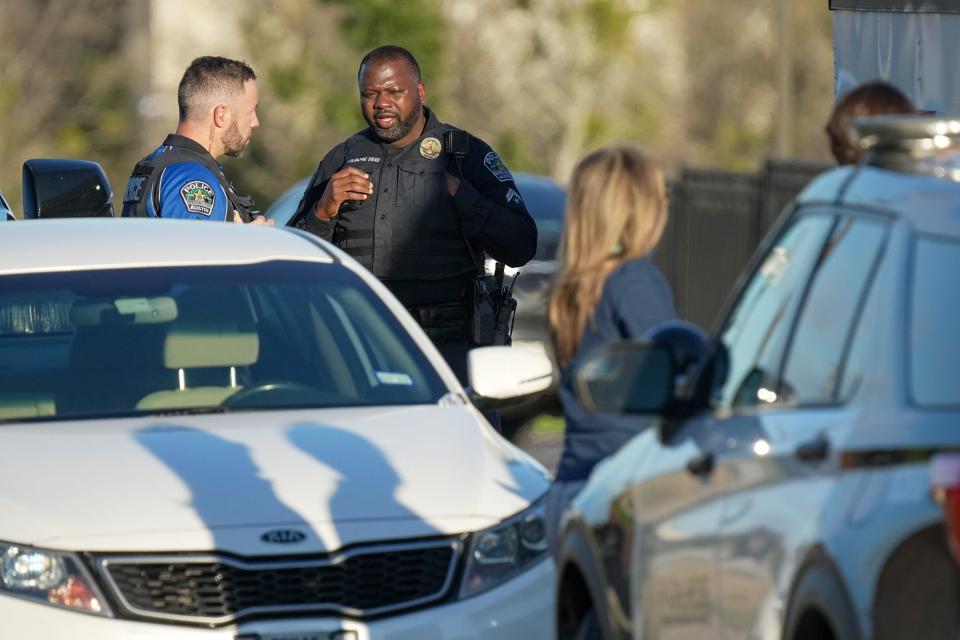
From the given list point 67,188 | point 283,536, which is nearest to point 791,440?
point 283,536

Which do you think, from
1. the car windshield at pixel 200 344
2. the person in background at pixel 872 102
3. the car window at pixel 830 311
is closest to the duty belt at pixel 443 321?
the car windshield at pixel 200 344

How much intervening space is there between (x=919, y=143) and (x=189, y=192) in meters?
4.30

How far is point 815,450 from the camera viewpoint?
3430mm

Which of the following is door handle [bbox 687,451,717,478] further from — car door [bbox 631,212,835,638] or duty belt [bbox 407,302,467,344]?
duty belt [bbox 407,302,467,344]

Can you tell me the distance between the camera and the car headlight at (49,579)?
5.15 meters

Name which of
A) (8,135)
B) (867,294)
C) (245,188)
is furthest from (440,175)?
(245,188)

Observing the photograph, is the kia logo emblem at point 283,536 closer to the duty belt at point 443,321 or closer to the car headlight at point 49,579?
the car headlight at point 49,579

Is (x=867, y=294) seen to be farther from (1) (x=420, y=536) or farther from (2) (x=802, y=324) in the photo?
(1) (x=420, y=536)

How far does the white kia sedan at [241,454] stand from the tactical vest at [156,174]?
0.69m

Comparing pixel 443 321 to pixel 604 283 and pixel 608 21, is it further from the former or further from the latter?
pixel 608 21

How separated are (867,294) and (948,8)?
4044 mm

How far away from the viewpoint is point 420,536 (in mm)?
5379

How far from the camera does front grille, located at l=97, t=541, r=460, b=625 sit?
5.20m

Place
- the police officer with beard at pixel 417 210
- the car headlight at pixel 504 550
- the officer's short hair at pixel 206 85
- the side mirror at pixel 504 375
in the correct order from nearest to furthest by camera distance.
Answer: the car headlight at pixel 504 550 → the side mirror at pixel 504 375 → the officer's short hair at pixel 206 85 → the police officer with beard at pixel 417 210
